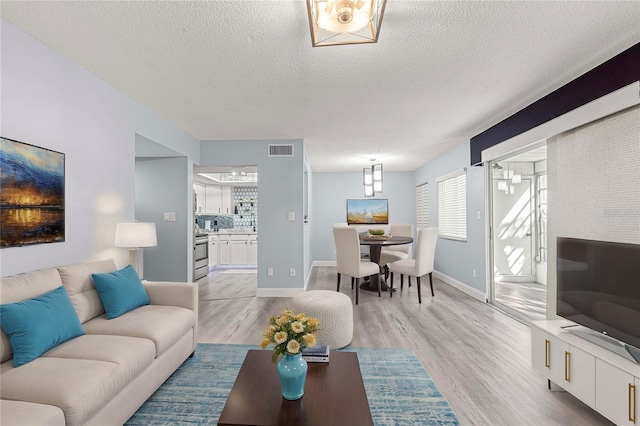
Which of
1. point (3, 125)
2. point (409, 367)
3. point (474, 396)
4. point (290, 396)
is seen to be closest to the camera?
point (290, 396)


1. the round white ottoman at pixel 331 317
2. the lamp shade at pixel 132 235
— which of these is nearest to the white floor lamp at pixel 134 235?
the lamp shade at pixel 132 235

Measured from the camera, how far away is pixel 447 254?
5.70 m

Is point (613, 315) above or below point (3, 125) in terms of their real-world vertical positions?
below

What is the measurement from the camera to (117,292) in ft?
7.48

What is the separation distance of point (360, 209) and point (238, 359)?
565 cm

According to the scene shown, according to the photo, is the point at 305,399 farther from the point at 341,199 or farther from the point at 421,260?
the point at 341,199

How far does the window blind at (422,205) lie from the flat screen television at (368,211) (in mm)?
763

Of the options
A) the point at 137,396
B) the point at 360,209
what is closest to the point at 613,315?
the point at 137,396

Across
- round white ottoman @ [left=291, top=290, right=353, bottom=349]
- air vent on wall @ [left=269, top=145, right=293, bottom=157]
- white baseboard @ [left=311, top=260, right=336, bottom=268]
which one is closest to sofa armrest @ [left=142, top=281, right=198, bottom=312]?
round white ottoman @ [left=291, top=290, right=353, bottom=349]

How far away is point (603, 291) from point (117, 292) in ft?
11.0

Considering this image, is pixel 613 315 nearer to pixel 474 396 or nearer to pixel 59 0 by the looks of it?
pixel 474 396

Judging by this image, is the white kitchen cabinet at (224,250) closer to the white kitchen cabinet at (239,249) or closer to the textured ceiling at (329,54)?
the white kitchen cabinet at (239,249)

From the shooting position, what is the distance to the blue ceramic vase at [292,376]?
1.43 meters

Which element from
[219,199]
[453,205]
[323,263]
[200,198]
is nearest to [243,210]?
[219,199]
